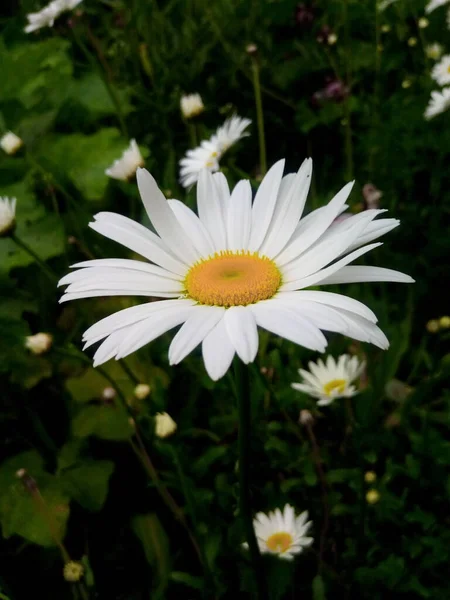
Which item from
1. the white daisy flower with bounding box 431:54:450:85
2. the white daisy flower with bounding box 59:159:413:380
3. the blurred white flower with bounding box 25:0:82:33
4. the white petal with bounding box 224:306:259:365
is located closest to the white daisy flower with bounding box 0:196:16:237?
the white daisy flower with bounding box 59:159:413:380

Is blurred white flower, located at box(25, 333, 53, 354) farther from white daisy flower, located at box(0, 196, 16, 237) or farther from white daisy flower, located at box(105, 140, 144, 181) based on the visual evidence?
white daisy flower, located at box(105, 140, 144, 181)

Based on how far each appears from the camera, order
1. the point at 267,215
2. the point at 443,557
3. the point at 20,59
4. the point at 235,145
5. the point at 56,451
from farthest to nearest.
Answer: the point at 20,59, the point at 235,145, the point at 56,451, the point at 443,557, the point at 267,215

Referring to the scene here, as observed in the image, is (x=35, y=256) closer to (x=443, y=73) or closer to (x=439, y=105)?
(x=439, y=105)

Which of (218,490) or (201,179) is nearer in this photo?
(201,179)

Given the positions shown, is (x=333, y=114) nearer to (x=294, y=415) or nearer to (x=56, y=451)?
(x=294, y=415)

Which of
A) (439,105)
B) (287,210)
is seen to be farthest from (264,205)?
(439,105)

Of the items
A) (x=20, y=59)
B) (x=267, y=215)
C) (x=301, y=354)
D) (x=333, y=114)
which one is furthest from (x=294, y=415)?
(x=20, y=59)
